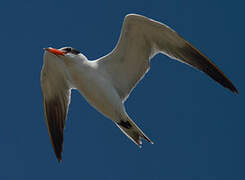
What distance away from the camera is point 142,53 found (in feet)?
33.1

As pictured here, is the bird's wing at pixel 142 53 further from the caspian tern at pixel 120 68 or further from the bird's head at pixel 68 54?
the bird's head at pixel 68 54

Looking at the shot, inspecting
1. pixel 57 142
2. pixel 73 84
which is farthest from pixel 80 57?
pixel 57 142

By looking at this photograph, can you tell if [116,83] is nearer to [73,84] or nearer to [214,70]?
[73,84]

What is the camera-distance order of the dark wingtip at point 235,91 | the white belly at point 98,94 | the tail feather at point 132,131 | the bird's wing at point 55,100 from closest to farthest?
the dark wingtip at point 235,91 < the white belly at point 98,94 < the tail feather at point 132,131 < the bird's wing at point 55,100

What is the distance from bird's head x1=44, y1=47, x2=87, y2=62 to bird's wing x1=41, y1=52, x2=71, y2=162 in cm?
59

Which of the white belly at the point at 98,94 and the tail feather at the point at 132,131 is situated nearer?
the white belly at the point at 98,94

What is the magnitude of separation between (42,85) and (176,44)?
2.75 meters

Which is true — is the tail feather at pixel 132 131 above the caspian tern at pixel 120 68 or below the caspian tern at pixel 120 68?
below

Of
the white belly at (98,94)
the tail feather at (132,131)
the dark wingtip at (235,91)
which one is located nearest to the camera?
the dark wingtip at (235,91)

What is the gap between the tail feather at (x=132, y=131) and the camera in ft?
31.5

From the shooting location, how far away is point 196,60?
978 cm

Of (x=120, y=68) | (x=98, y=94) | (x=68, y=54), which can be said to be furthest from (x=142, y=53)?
(x=68, y=54)

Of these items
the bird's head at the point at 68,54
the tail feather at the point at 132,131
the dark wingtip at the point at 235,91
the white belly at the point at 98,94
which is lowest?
the tail feather at the point at 132,131

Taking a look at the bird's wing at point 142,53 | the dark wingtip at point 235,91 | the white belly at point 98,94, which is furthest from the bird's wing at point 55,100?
the dark wingtip at point 235,91
